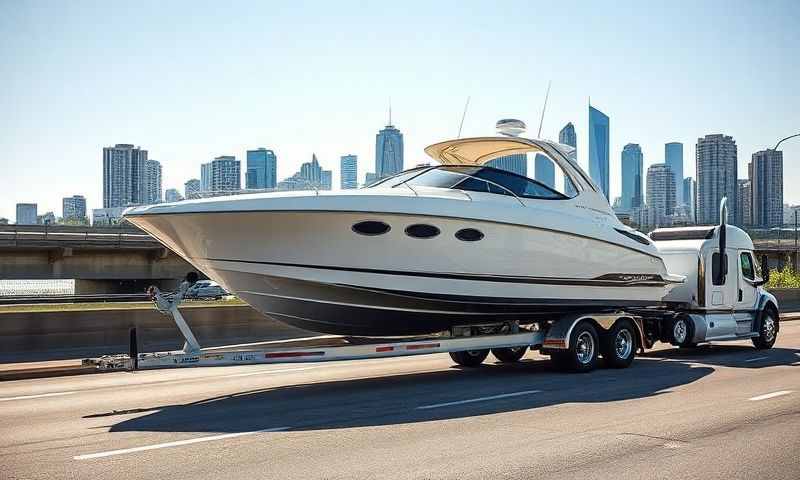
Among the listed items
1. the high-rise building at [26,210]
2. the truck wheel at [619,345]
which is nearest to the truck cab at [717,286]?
the truck wheel at [619,345]

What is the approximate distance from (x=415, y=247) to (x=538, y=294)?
256 cm

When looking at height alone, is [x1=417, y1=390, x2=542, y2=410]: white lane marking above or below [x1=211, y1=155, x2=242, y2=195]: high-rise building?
below

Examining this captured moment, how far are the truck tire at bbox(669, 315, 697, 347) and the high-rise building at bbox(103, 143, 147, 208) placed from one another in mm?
75833

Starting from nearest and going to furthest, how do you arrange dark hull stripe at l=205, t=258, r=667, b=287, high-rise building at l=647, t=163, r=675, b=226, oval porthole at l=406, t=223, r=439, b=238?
dark hull stripe at l=205, t=258, r=667, b=287 < oval porthole at l=406, t=223, r=439, b=238 < high-rise building at l=647, t=163, r=675, b=226

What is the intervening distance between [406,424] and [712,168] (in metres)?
103

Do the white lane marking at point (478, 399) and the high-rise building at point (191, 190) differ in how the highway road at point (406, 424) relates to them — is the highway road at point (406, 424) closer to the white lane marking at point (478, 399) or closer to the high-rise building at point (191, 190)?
the white lane marking at point (478, 399)

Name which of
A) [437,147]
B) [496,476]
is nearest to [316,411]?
[496,476]

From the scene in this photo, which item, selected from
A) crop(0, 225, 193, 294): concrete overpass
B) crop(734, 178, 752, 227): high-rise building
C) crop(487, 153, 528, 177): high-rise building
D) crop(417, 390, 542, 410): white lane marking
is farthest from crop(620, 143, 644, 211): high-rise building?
crop(417, 390, 542, 410): white lane marking

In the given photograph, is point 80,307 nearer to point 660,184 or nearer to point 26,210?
point 26,210

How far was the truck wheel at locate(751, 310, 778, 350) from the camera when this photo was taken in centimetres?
1819

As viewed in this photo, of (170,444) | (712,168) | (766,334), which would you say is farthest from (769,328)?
(712,168)

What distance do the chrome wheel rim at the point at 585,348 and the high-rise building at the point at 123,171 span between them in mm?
77309

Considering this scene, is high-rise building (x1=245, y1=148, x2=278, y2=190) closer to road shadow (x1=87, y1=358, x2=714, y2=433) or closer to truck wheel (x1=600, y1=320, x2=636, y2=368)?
road shadow (x1=87, y1=358, x2=714, y2=433)

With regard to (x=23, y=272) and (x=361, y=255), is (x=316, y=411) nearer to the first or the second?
(x=361, y=255)
